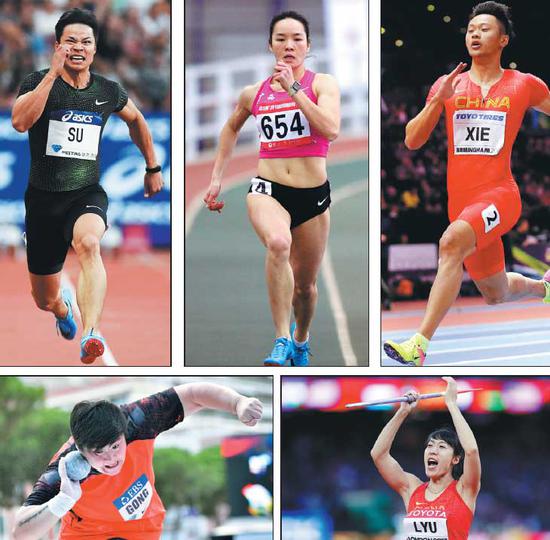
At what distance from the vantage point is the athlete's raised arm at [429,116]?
23.7 feet

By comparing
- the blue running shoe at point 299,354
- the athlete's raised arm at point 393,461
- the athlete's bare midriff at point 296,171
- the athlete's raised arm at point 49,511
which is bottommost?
the athlete's raised arm at point 49,511

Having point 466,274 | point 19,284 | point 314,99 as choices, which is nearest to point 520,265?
point 466,274

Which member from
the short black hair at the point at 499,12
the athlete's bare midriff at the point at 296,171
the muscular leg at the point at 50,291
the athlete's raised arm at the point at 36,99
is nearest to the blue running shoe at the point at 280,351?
the athlete's bare midriff at the point at 296,171

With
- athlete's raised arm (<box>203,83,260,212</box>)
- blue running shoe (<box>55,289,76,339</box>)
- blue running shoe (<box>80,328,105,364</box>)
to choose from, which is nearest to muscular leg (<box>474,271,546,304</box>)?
athlete's raised arm (<box>203,83,260,212</box>)

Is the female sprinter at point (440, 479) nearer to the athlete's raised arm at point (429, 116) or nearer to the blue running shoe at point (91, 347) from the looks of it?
the athlete's raised arm at point (429, 116)

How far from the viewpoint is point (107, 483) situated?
7.09m

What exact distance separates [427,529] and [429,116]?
7.42ft

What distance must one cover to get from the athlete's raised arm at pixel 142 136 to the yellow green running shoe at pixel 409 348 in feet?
5.24

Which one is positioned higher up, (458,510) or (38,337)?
(38,337)

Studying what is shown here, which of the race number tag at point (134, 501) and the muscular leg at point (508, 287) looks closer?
the race number tag at point (134, 501)

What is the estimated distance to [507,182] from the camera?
7270mm

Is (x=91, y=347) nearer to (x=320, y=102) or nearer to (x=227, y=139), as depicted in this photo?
(x=227, y=139)

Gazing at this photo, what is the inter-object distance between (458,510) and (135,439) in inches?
71.0

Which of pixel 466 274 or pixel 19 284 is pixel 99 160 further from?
pixel 466 274
